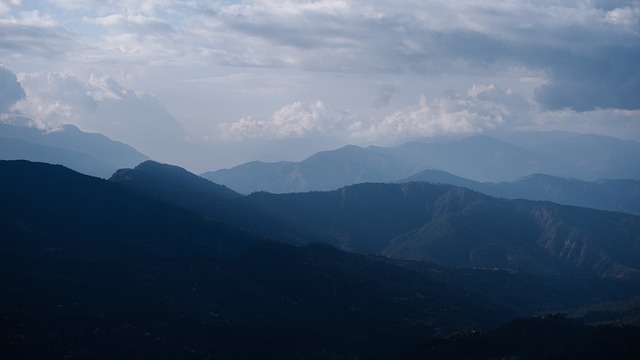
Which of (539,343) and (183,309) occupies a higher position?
(539,343)

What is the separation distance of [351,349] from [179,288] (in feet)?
157

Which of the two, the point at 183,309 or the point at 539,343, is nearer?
the point at 539,343

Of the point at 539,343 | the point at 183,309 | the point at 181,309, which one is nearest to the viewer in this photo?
the point at 539,343

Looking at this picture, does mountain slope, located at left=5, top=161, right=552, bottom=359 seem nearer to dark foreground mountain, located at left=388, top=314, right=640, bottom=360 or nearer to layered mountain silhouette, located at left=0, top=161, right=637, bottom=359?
layered mountain silhouette, located at left=0, top=161, right=637, bottom=359

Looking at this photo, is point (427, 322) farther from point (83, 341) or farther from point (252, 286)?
point (83, 341)

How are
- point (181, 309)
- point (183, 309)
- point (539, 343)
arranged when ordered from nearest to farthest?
point (539, 343)
point (181, 309)
point (183, 309)

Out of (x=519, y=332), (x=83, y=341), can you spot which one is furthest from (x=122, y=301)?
(x=519, y=332)

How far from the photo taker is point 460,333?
137 m

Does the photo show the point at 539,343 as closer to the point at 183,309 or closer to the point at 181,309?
the point at 183,309

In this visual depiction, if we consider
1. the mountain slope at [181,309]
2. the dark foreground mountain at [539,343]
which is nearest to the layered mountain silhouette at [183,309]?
the mountain slope at [181,309]

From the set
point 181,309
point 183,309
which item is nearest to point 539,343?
point 183,309

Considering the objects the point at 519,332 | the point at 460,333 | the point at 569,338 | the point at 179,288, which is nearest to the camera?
the point at 569,338

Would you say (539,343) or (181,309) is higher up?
(539,343)

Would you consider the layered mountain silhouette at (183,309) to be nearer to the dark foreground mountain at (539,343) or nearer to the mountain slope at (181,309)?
the mountain slope at (181,309)
